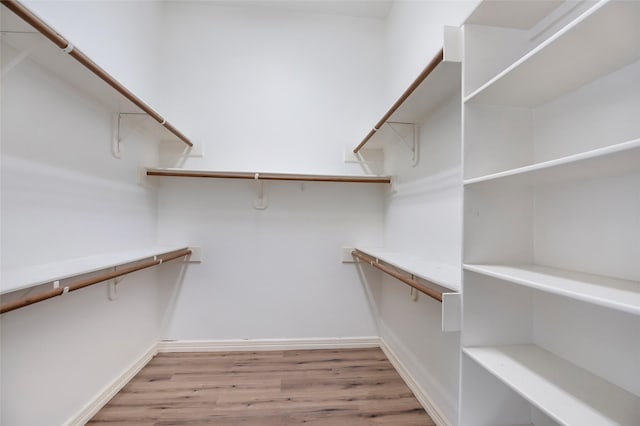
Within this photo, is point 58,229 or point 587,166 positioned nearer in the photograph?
point 587,166

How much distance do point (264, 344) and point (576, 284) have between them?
2029mm

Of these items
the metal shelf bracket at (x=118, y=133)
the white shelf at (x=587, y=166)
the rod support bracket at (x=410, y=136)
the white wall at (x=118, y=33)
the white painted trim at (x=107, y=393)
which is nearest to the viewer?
the white shelf at (x=587, y=166)

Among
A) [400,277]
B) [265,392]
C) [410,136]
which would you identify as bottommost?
[265,392]

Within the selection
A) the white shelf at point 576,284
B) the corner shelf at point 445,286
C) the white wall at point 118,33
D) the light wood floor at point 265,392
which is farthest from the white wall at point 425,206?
the white wall at point 118,33

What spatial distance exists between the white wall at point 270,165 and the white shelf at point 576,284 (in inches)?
57.3

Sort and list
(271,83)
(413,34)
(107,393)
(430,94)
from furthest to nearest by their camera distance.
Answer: (271,83)
(413,34)
(107,393)
(430,94)

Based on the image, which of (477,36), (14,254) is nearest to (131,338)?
(14,254)

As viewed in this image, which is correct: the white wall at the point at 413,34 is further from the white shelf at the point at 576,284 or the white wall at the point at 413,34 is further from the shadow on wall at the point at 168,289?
the shadow on wall at the point at 168,289

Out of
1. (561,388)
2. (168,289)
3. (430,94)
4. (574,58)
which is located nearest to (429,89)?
(430,94)

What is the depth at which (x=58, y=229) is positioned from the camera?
1201 mm

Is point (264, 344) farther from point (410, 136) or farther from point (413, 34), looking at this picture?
point (413, 34)

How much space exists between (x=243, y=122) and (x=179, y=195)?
0.76 m

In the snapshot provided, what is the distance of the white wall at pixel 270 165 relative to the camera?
7.11 ft

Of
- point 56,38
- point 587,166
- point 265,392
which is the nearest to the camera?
point 587,166
